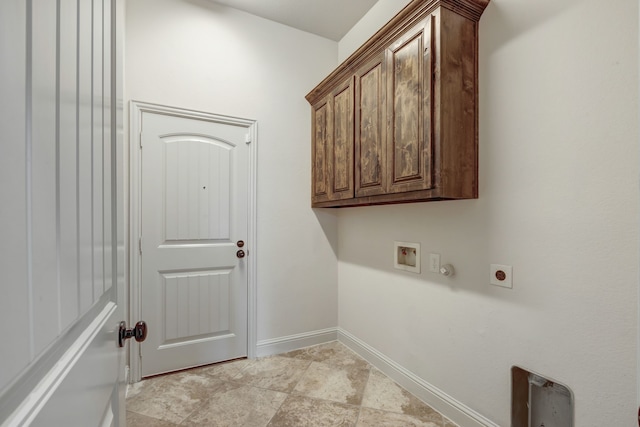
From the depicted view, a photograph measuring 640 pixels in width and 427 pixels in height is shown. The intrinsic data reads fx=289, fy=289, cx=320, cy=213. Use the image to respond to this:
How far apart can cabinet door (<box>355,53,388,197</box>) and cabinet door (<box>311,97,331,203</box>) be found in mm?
456

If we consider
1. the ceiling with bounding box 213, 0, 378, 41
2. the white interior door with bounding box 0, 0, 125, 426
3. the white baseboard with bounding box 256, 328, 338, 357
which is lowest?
the white baseboard with bounding box 256, 328, 338, 357

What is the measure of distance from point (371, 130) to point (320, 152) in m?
0.75

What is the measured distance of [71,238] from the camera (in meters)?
Answer: 0.40

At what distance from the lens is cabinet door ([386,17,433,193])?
5.04 feet

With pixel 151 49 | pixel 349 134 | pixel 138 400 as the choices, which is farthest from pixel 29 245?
pixel 151 49

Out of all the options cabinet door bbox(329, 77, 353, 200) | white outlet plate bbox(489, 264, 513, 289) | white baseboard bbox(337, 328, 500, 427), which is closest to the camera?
white outlet plate bbox(489, 264, 513, 289)

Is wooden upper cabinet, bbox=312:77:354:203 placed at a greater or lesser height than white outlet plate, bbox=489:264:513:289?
greater

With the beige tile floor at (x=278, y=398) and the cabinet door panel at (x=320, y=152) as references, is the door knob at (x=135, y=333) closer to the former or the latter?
the beige tile floor at (x=278, y=398)

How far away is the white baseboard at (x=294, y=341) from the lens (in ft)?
8.54

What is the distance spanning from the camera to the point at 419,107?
5.20ft

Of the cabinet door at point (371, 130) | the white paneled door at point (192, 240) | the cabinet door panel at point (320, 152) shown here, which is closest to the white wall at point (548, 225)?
the cabinet door at point (371, 130)

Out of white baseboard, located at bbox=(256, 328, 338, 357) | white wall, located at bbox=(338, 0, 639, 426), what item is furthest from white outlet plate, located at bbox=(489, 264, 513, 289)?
white baseboard, located at bbox=(256, 328, 338, 357)

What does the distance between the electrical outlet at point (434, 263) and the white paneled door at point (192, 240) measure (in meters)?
1.53

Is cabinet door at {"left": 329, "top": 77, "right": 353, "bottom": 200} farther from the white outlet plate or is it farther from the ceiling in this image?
the white outlet plate
